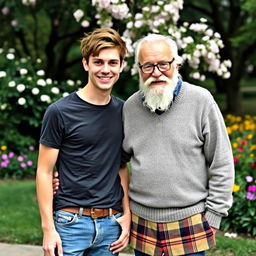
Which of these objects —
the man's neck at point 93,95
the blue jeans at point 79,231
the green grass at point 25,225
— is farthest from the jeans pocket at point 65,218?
the green grass at point 25,225

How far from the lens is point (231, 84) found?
551 inches

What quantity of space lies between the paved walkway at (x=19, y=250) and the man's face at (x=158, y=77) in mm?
1950

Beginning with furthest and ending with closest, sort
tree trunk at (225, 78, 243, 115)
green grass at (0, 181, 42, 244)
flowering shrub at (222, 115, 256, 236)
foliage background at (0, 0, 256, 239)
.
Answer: tree trunk at (225, 78, 243, 115)
foliage background at (0, 0, 256, 239)
flowering shrub at (222, 115, 256, 236)
green grass at (0, 181, 42, 244)

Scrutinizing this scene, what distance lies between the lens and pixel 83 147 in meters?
2.54

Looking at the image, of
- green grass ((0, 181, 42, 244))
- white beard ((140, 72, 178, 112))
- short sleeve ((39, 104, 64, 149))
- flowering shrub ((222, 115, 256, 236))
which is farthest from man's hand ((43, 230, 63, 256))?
flowering shrub ((222, 115, 256, 236))

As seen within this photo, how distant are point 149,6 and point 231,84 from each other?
8.96 metres

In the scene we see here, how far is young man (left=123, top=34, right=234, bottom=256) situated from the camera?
2.48m

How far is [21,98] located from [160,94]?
18.0 ft

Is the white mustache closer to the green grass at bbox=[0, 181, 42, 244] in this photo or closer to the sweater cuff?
the sweater cuff

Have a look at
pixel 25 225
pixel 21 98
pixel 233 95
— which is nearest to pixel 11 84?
pixel 21 98

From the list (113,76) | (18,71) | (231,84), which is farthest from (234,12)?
(113,76)

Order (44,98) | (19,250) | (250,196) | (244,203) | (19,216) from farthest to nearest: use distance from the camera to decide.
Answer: (44,98)
(19,216)
(244,203)
(250,196)
(19,250)

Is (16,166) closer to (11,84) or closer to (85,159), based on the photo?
(11,84)

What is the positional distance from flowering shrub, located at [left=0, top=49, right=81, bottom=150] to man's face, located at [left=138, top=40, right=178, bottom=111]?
5.20 m
